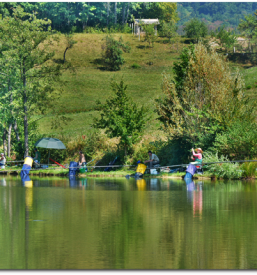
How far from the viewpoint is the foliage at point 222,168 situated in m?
24.5

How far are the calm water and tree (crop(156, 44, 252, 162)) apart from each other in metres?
9.75

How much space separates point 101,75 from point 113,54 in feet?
21.8

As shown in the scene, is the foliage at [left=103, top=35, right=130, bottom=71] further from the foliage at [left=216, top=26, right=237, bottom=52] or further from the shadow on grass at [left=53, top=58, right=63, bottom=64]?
the foliage at [left=216, top=26, right=237, bottom=52]

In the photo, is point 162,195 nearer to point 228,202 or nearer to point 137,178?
point 228,202

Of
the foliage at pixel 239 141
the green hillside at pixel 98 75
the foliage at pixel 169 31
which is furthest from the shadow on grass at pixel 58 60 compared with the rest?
the foliage at pixel 239 141

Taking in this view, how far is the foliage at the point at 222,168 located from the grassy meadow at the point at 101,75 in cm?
1718

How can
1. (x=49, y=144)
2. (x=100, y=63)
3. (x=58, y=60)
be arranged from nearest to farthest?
(x=49, y=144) < (x=58, y=60) < (x=100, y=63)

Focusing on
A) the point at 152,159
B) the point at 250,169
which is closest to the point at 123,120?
the point at 152,159

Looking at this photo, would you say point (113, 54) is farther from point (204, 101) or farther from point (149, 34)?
point (204, 101)

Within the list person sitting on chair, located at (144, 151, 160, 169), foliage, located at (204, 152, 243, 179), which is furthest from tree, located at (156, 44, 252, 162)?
person sitting on chair, located at (144, 151, 160, 169)

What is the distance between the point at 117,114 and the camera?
31.1 metres

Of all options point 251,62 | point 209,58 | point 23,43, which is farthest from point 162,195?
point 251,62

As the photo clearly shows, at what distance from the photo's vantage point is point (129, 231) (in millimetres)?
10422

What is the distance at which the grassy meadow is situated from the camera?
59219 mm
